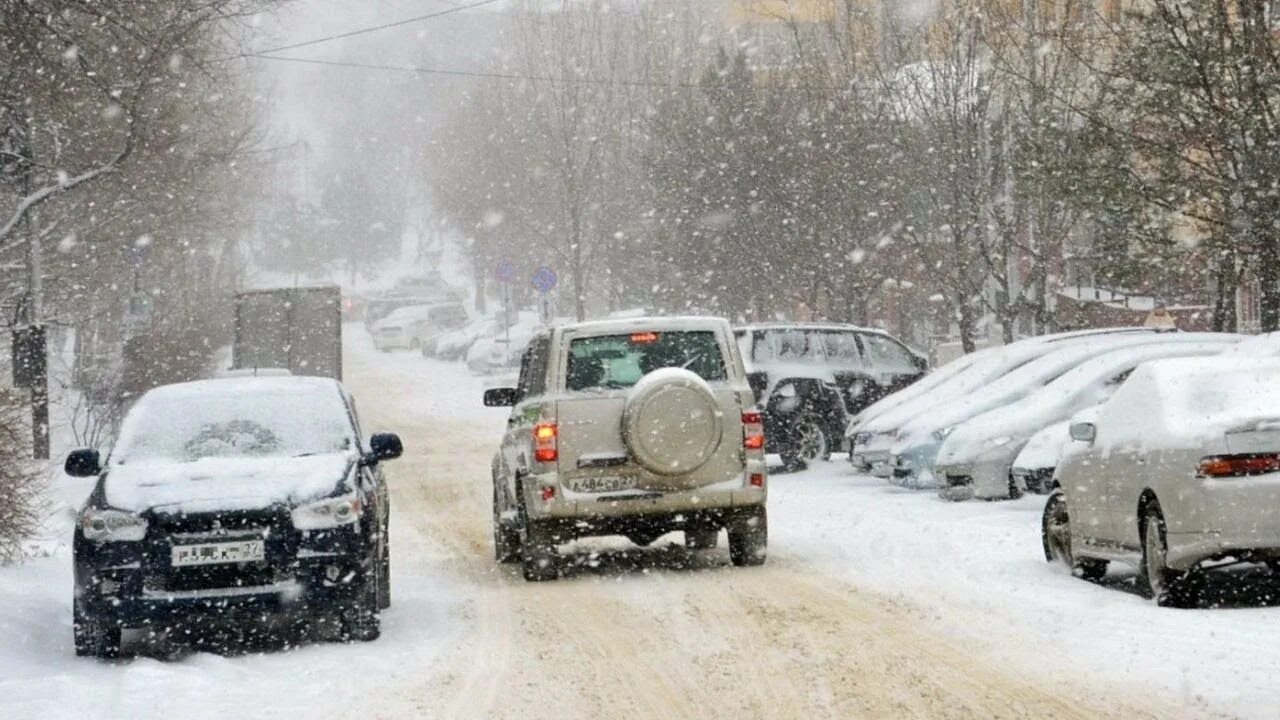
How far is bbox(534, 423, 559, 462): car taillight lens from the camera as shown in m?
13.0

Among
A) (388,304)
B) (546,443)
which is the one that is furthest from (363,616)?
(388,304)

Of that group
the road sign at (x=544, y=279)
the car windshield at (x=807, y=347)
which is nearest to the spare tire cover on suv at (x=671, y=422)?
the car windshield at (x=807, y=347)

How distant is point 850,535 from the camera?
1593 cm

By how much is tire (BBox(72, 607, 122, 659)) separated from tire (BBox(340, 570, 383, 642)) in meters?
1.27

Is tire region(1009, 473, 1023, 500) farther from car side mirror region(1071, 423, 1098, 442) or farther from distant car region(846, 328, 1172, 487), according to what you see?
car side mirror region(1071, 423, 1098, 442)

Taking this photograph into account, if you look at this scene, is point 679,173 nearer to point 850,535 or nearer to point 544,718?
point 850,535

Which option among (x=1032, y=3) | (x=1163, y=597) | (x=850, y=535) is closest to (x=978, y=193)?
(x=1032, y=3)

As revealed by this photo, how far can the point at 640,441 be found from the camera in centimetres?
1282

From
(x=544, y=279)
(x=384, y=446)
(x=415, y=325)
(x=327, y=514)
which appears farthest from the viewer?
(x=415, y=325)

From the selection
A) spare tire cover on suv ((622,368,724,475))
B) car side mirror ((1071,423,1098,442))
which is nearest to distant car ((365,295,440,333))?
spare tire cover on suv ((622,368,724,475))

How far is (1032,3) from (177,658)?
70.6ft

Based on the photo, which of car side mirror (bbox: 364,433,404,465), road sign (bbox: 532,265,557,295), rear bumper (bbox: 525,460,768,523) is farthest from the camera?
road sign (bbox: 532,265,557,295)

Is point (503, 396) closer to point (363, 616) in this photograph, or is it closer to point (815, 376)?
point (363, 616)

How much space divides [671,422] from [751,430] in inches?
29.0
